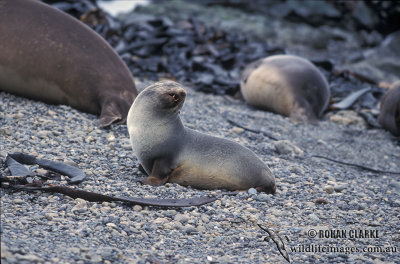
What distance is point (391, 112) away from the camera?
701 cm

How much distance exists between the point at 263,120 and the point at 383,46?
357 inches

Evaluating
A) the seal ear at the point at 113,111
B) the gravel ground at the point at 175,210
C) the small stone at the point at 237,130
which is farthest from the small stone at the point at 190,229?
the small stone at the point at 237,130

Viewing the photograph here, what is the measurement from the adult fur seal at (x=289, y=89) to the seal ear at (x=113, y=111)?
8.99 feet

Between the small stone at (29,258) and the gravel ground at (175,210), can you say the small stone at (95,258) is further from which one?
the small stone at (29,258)

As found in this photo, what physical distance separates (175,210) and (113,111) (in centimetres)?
188

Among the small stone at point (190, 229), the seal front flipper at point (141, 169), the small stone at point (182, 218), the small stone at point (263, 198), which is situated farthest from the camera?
the seal front flipper at point (141, 169)

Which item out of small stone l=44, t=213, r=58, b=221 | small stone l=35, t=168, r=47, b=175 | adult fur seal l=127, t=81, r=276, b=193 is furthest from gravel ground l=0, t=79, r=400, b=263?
small stone l=35, t=168, r=47, b=175

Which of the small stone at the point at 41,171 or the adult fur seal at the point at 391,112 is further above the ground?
the small stone at the point at 41,171

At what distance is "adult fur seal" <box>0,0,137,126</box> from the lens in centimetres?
476

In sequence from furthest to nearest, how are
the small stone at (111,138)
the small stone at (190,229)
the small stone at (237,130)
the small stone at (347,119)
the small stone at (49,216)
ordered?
the small stone at (347,119) < the small stone at (237,130) < the small stone at (111,138) < the small stone at (190,229) < the small stone at (49,216)

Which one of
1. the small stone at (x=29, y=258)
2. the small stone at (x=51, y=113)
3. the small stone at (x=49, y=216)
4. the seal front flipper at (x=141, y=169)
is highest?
the small stone at (x=29, y=258)

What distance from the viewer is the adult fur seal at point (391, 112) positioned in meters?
6.94

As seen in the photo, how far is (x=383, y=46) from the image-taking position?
45.8ft

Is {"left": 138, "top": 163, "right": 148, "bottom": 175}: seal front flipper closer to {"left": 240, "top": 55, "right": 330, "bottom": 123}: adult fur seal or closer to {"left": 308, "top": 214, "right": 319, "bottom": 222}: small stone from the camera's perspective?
{"left": 308, "top": 214, "right": 319, "bottom": 222}: small stone
